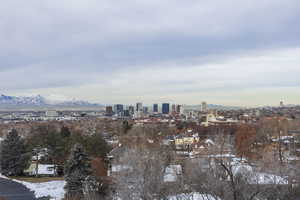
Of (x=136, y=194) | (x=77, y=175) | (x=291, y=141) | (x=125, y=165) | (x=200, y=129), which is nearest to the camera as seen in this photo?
(x=136, y=194)

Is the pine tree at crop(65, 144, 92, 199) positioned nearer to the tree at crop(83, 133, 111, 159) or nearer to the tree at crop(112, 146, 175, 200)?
the tree at crop(112, 146, 175, 200)

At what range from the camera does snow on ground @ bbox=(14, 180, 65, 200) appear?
84.3 ft

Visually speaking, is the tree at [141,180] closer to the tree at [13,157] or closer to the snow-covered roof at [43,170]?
the snow-covered roof at [43,170]

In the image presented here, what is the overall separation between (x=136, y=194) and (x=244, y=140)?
25.9 metres

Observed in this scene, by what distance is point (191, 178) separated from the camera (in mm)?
19641

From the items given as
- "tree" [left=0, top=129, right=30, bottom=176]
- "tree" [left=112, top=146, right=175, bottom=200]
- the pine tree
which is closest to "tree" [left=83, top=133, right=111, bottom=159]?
"tree" [left=0, top=129, right=30, bottom=176]

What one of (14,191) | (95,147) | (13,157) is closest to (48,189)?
(14,191)

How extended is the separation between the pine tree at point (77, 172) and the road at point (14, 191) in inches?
131

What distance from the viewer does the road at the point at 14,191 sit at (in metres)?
25.1

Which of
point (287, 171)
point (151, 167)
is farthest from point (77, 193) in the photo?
point (287, 171)

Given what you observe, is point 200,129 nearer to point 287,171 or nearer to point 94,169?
point 94,169

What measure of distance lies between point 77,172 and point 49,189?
18.5 ft

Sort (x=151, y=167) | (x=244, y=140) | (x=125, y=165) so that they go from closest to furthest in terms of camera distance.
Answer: (x=151, y=167) → (x=125, y=165) → (x=244, y=140)

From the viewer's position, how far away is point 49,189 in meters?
27.9
